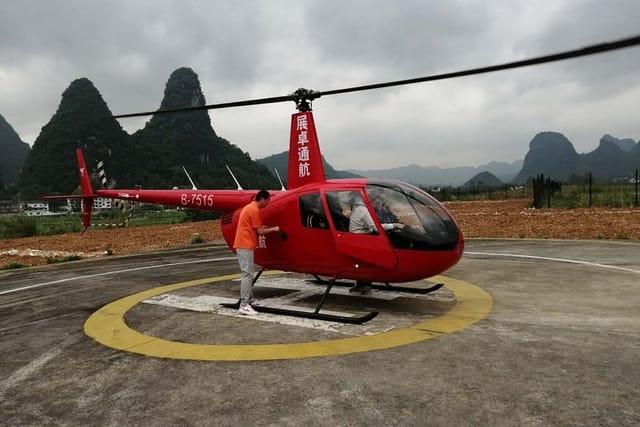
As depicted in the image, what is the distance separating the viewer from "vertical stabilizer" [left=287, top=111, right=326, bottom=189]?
7.35 meters

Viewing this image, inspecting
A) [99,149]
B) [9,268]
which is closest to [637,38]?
[9,268]

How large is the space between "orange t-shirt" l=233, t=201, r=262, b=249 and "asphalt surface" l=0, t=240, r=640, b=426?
1.04 m

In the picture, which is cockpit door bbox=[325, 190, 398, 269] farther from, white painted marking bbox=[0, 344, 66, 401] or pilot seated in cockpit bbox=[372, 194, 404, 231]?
white painted marking bbox=[0, 344, 66, 401]

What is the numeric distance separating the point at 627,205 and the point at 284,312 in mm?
25426

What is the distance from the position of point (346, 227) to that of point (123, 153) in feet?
349

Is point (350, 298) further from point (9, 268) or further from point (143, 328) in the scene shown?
point (9, 268)

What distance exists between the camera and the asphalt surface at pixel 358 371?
344cm

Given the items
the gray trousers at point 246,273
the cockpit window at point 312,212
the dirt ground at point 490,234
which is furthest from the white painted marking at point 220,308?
the dirt ground at point 490,234

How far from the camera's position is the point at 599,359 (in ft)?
14.1

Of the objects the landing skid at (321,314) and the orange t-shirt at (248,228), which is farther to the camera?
the orange t-shirt at (248,228)

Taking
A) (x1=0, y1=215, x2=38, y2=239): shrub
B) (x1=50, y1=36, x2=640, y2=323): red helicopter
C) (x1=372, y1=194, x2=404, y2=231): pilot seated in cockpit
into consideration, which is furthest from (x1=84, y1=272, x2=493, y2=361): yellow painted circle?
(x1=0, y1=215, x2=38, y2=239): shrub

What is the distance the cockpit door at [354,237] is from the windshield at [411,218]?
135mm

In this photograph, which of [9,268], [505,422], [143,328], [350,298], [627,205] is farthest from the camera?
[627,205]

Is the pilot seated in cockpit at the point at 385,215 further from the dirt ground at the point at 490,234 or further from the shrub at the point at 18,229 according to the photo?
the shrub at the point at 18,229
